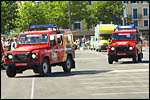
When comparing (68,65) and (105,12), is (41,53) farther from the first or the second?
(105,12)

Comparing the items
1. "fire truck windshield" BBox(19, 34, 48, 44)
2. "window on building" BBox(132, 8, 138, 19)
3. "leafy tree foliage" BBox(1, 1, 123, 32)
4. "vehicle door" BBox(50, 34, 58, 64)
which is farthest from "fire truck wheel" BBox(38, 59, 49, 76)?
"window on building" BBox(132, 8, 138, 19)

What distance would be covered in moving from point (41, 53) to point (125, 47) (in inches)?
360

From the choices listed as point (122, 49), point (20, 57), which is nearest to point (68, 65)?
point (20, 57)

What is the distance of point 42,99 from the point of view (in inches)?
529

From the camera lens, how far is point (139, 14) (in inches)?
4505

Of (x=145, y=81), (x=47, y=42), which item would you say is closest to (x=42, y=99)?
(x=145, y=81)

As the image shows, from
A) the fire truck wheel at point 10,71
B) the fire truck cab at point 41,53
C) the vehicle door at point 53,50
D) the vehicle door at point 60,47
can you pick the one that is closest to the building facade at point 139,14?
the fire truck cab at point 41,53

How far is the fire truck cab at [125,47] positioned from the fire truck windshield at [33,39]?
25.3ft

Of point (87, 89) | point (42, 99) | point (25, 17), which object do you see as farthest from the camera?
point (25, 17)

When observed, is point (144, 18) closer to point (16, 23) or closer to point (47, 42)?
point (16, 23)

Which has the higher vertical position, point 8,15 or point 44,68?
point 8,15

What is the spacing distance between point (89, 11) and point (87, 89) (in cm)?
8433

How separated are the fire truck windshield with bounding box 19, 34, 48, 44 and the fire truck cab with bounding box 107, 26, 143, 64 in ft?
25.3

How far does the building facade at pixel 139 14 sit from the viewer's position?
114m
